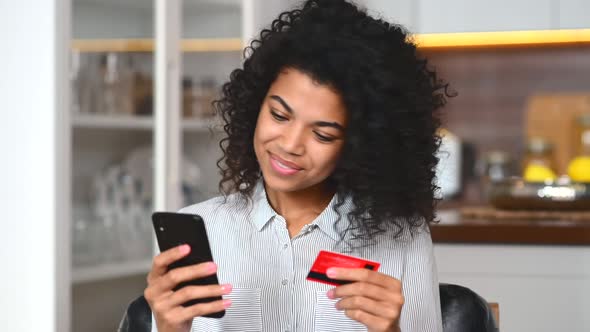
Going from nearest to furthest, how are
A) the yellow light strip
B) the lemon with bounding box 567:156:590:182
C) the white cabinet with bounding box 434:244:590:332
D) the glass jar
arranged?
the white cabinet with bounding box 434:244:590:332 → the yellow light strip → the lemon with bounding box 567:156:590:182 → the glass jar

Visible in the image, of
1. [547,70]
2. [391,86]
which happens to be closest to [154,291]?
[391,86]

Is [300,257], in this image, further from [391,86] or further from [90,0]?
[90,0]

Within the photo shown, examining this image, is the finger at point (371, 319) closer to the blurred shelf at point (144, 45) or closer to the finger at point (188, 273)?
the finger at point (188, 273)

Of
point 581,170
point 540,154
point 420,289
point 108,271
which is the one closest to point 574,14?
point 581,170

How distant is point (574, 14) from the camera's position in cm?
318

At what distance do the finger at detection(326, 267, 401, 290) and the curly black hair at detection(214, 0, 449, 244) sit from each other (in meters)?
0.24

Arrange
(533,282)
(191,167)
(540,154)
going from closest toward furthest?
1. (533,282)
2. (191,167)
3. (540,154)

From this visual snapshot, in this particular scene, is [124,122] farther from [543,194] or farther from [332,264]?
[332,264]

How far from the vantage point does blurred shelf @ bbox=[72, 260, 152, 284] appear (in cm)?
225

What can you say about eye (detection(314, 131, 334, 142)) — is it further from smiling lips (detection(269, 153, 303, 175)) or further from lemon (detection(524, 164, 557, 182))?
lemon (detection(524, 164, 557, 182))

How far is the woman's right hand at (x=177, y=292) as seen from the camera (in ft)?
3.88
